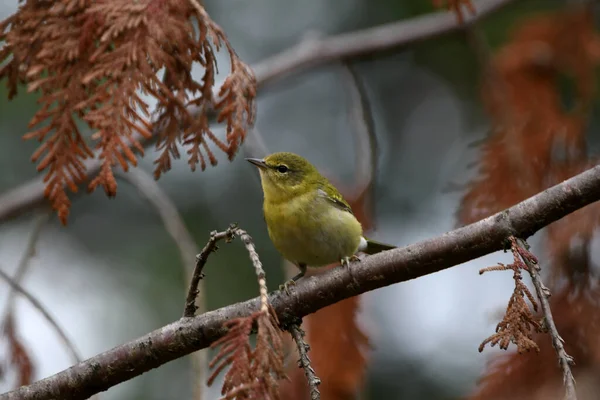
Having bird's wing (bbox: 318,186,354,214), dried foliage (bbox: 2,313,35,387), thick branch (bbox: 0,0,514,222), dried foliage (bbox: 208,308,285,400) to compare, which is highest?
thick branch (bbox: 0,0,514,222)

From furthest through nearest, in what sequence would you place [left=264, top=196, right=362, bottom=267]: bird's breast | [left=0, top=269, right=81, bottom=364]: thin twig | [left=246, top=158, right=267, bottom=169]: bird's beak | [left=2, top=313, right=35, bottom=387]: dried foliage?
[left=246, top=158, right=267, bottom=169]: bird's beak < [left=264, top=196, right=362, bottom=267]: bird's breast < [left=2, top=313, right=35, bottom=387]: dried foliage < [left=0, top=269, right=81, bottom=364]: thin twig

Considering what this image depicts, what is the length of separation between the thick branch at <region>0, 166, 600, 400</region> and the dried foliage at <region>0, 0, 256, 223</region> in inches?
26.2

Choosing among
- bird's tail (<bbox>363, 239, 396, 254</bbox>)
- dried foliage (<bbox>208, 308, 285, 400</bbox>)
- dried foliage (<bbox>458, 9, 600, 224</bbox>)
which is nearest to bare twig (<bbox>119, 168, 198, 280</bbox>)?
bird's tail (<bbox>363, 239, 396, 254</bbox>)

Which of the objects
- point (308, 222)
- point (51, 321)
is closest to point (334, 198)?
point (308, 222)

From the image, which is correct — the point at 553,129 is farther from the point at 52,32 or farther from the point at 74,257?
the point at 74,257

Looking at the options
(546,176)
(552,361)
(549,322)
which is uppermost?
(546,176)

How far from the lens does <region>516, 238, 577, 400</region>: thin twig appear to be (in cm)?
186

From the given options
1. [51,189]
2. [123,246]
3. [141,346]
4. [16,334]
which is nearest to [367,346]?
[141,346]

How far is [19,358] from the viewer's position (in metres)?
3.52

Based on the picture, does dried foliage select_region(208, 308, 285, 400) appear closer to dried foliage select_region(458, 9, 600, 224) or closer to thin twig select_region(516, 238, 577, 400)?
thin twig select_region(516, 238, 577, 400)

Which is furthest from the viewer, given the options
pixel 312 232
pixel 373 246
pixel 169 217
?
pixel 373 246

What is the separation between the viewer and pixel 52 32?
2613mm

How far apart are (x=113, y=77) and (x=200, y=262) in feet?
2.25

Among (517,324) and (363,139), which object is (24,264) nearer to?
(363,139)
